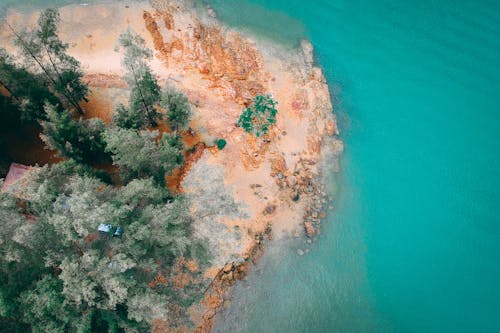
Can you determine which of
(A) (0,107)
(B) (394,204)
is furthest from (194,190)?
(B) (394,204)

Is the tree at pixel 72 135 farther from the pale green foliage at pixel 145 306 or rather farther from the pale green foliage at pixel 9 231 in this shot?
the pale green foliage at pixel 145 306

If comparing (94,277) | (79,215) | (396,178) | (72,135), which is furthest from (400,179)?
(72,135)

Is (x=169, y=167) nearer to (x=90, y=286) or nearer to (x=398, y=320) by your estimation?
(x=90, y=286)

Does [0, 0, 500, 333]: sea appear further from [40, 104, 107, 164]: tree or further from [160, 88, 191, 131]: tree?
[40, 104, 107, 164]: tree

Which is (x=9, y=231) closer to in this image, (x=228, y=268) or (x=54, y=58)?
(x=228, y=268)

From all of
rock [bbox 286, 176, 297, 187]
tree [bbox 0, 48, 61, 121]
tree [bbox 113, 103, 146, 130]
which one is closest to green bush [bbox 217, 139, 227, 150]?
rock [bbox 286, 176, 297, 187]

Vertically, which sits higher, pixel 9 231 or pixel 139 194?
pixel 139 194
